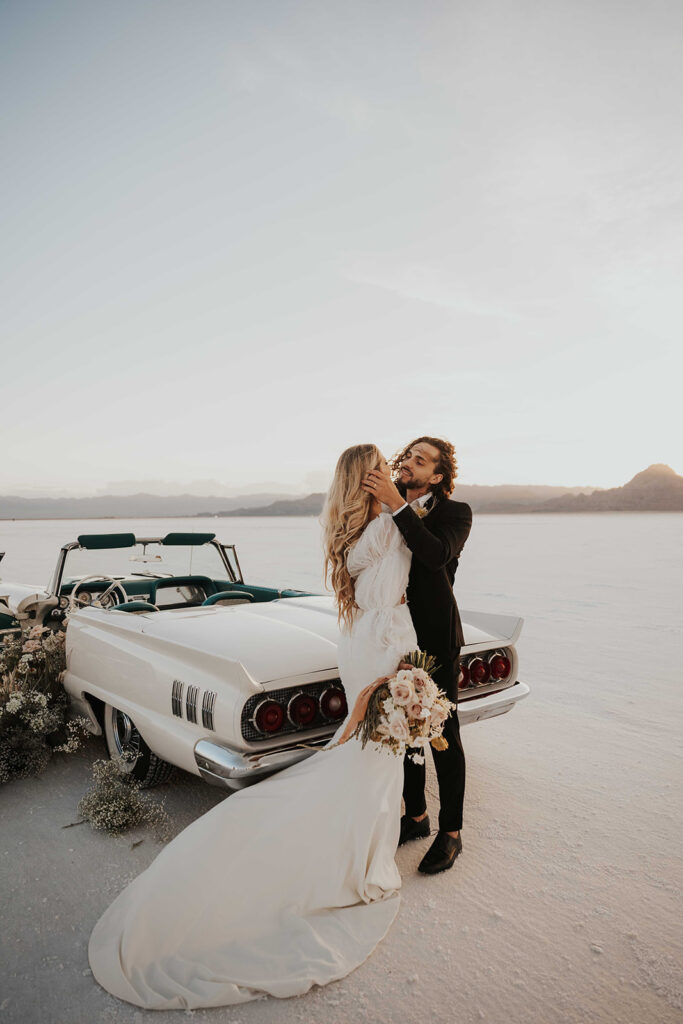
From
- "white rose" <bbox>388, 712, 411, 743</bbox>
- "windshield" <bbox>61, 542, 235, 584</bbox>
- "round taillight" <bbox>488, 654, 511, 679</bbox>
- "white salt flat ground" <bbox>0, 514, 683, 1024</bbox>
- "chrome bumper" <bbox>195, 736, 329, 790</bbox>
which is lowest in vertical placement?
"white salt flat ground" <bbox>0, 514, 683, 1024</bbox>

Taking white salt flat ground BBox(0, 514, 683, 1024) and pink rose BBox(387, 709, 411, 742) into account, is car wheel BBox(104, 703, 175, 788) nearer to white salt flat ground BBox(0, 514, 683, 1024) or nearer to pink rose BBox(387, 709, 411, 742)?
white salt flat ground BBox(0, 514, 683, 1024)

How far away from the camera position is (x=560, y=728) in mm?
5242

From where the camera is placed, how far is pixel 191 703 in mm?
3004

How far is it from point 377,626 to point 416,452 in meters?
0.81

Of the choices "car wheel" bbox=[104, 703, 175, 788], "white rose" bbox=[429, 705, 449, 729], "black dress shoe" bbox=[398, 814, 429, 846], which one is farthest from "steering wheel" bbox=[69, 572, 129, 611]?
"white rose" bbox=[429, 705, 449, 729]

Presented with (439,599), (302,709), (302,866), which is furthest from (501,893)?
(439,599)

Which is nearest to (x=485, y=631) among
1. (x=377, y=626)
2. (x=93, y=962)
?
(x=377, y=626)

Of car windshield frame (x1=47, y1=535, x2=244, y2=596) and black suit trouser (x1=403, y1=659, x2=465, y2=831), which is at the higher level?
car windshield frame (x1=47, y1=535, x2=244, y2=596)

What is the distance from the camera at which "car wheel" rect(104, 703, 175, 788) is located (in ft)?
11.9

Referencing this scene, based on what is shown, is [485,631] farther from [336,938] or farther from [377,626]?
[336,938]

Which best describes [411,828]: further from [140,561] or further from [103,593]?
[140,561]

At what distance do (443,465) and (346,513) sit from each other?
56 cm

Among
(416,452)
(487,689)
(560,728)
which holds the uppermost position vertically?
(416,452)

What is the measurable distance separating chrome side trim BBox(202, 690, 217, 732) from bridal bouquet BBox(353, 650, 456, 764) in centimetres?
64
